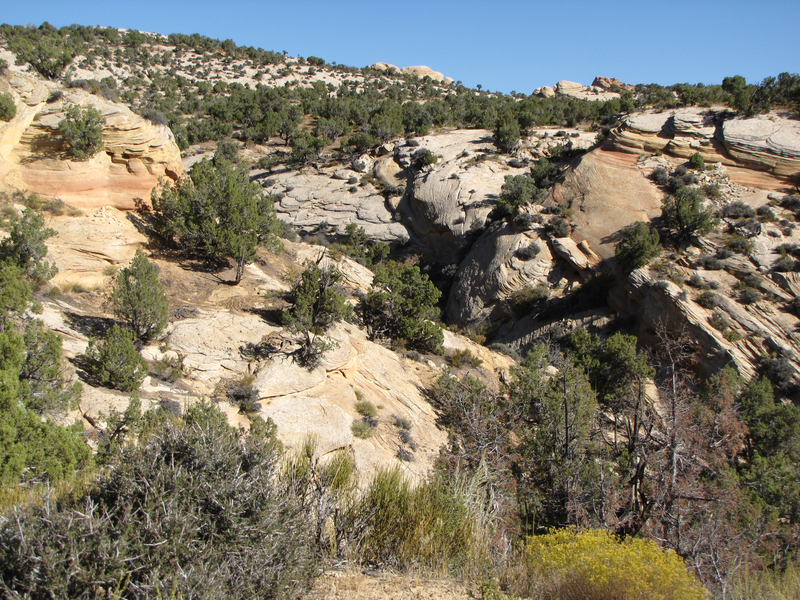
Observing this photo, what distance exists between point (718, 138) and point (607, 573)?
3279 centimetres

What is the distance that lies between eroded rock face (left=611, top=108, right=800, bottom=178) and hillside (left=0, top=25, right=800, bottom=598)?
17 cm

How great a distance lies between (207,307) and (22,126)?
→ 810 centimetres

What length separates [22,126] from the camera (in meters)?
14.0

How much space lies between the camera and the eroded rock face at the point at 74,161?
551 inches

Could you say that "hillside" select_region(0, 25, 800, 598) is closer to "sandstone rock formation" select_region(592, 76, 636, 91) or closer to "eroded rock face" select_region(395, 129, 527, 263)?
"eroded rock face" select_region(395, 129, 527, 263)

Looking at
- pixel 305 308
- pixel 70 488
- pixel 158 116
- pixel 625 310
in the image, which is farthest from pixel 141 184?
pixel 625 310

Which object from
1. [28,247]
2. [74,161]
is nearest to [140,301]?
[28,247]

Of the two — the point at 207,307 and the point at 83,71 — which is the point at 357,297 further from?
the point at 83,71

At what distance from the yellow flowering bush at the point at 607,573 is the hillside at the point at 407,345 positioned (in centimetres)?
5

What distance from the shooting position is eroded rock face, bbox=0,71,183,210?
13992 millimetres

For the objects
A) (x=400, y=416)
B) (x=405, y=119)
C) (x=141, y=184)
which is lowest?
(x=400, y=416)

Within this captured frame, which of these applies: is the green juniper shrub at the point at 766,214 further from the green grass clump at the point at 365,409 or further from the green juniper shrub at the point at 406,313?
the green grass clump at the point at 365,409

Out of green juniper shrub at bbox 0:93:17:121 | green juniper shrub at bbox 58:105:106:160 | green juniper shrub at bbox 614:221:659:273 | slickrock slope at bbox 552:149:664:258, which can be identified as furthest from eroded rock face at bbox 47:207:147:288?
slickrock slope at bbox 552:149:664:258

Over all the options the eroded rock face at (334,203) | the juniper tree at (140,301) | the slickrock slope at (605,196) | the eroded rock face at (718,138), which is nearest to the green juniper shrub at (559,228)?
the slickrock slope at (605,196)
